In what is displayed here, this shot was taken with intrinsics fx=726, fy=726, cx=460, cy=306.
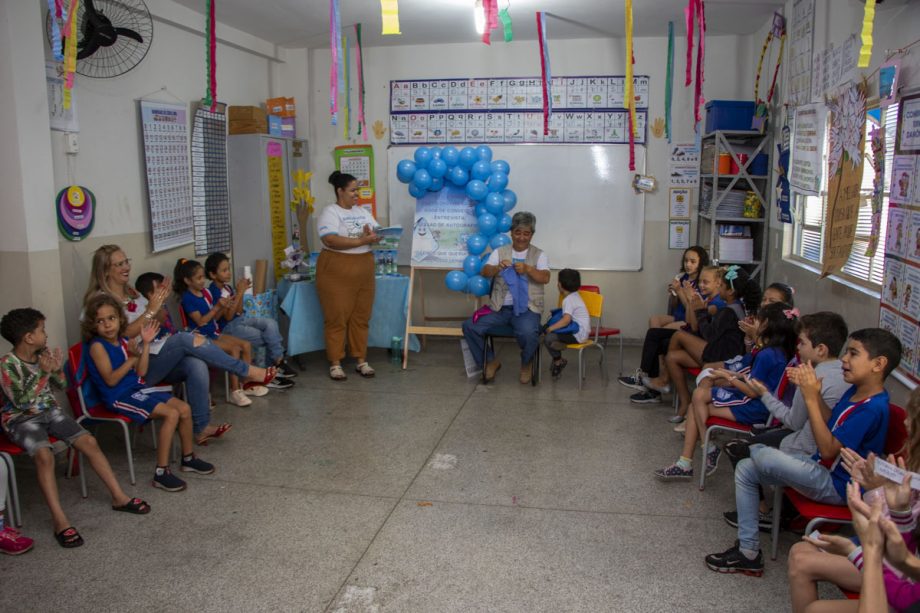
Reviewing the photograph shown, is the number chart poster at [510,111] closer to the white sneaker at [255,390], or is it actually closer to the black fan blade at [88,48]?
the white sneaker at [255,390]

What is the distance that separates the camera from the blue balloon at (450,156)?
18.6 feet

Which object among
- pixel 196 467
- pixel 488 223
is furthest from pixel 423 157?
pixel 196 467

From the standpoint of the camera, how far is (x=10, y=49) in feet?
12.2

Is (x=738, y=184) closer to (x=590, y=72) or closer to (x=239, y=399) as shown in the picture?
(x=590, y=72)

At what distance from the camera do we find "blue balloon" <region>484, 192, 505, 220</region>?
5.59 m

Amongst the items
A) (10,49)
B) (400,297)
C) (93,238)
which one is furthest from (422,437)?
(10,49)

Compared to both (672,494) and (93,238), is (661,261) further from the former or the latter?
(93,238)

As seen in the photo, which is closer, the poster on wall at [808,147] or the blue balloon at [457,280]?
the poster on wall at [808,147]

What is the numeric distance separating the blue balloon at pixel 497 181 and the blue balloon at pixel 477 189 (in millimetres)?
53

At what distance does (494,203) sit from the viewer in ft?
18.3

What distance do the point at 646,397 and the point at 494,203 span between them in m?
1.85

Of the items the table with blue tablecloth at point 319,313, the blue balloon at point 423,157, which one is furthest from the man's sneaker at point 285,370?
the blue balloon at point 423,157

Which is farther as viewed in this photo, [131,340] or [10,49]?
[131,340]

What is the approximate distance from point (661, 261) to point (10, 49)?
16.7 feet
